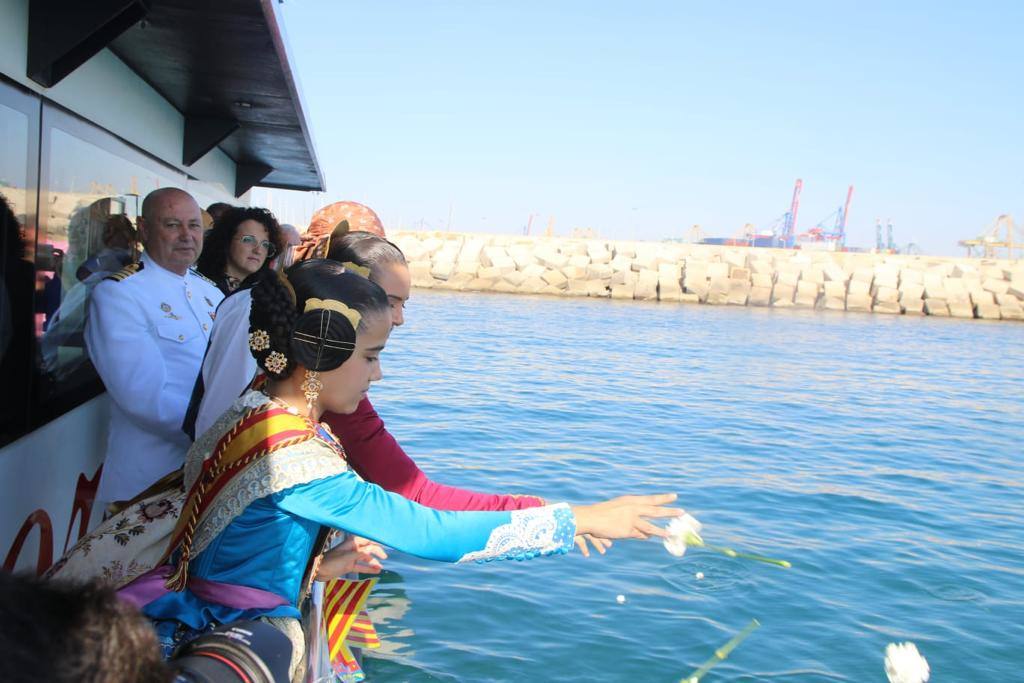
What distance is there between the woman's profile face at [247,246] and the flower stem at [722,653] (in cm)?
294

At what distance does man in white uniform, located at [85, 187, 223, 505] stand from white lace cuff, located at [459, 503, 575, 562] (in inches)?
62.9

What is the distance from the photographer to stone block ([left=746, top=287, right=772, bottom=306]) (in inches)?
A: 1628

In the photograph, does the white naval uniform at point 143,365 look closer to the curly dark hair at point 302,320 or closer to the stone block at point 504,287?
the curly dark hair at point 302,320

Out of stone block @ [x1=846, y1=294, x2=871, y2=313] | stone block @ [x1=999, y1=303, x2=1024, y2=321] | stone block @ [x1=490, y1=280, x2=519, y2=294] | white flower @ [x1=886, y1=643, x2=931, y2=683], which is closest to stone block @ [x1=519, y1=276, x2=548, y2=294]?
stone block @ [x1=490, y1=280, x2=519, y2=294]

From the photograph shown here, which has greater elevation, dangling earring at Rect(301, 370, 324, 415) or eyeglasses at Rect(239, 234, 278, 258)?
eyeglasses at Rect(239, 234, 278, 258)

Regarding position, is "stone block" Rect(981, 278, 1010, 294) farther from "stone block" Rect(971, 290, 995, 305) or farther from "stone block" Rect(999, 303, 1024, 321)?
"stone block" Rect(999, 303, 1024, 321)

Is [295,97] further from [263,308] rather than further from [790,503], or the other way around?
[790,503]

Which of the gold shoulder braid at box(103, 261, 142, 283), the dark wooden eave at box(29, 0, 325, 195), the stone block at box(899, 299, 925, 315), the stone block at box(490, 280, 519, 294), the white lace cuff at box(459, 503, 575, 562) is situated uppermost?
the dark wooden eave at box(29, 0, 325, 195)

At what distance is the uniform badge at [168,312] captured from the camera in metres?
3.75

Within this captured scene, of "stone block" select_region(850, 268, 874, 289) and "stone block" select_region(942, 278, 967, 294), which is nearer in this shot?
"stone block" select_region(942, 278, 967, 294)

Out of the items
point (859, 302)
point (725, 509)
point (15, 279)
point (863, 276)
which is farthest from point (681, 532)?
point (863, 276)

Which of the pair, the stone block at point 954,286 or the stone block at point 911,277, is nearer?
the stone block at point 954,286

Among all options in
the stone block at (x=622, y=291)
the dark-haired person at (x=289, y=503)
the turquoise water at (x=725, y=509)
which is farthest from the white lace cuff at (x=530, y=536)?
the stone block at (x=622, y=291)

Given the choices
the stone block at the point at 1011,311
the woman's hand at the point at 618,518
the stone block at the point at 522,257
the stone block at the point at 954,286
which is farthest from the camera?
the stone block at the point at 522,257
